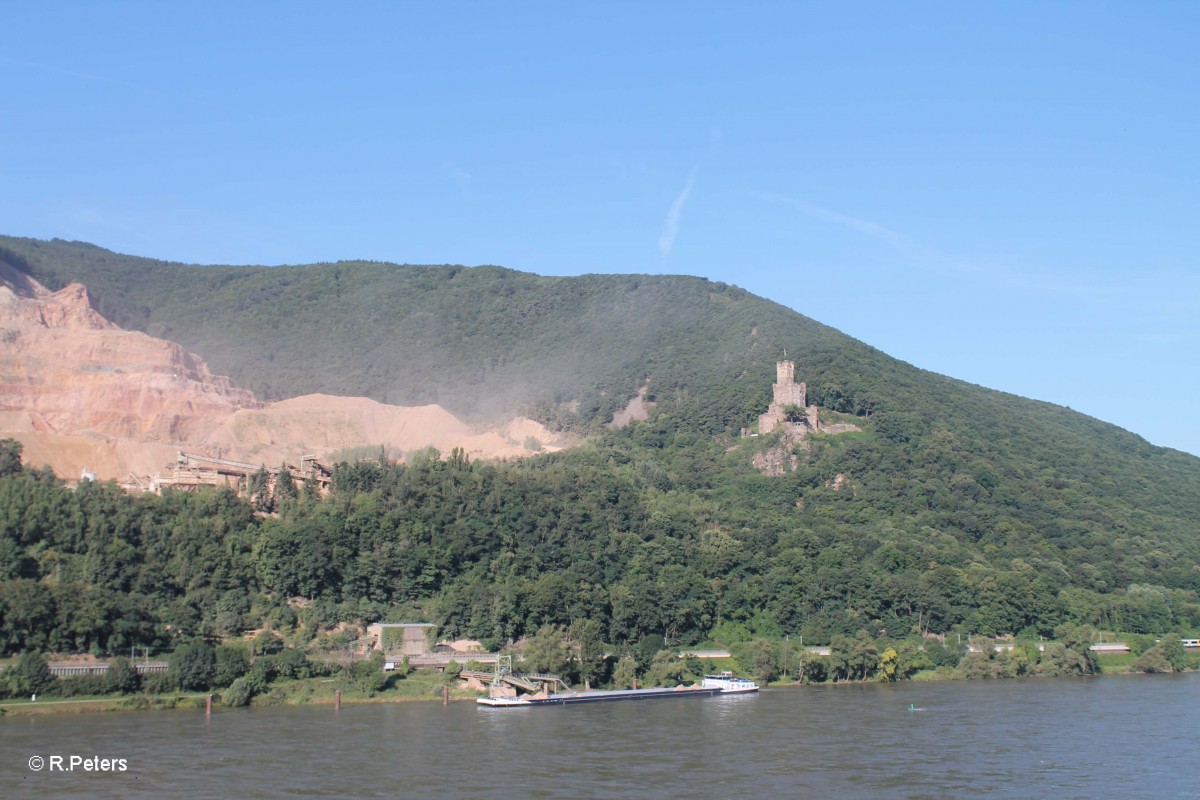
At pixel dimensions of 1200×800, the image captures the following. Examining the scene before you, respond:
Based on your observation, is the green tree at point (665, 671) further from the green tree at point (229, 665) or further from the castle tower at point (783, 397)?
the castle tower at point (783, 397)

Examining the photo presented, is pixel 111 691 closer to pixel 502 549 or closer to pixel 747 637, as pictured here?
pixel 502 549

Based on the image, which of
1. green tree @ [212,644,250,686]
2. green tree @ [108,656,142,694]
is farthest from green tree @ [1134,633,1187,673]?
green tree @ [108,656,142,694]

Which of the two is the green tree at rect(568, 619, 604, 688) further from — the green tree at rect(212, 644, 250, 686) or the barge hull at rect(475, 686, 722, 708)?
the green tree at rect(212, 644, 250, 686)

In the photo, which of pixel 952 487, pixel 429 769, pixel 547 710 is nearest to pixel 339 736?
pixel 429 769

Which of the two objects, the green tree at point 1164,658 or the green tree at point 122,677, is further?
the green tree at point 1164,658

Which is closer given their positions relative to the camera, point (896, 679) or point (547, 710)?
point (547, 710)

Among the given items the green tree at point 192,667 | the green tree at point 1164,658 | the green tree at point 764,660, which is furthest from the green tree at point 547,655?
the green tree at point 1164,658
